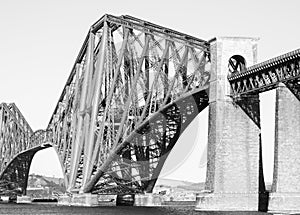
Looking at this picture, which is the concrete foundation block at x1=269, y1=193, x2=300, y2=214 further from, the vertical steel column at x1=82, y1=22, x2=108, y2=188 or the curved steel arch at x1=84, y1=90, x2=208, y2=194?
the vertical steel column at x1=82, y1=22, x2=108, y2=188

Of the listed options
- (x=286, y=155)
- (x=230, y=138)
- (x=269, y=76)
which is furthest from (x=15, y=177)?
(x=286, y=155)

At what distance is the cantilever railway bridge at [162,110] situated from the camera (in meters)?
68.7

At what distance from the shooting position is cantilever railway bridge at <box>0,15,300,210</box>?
68688 mm

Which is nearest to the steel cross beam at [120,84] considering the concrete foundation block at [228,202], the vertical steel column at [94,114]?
the vertical steel column at [94,114]

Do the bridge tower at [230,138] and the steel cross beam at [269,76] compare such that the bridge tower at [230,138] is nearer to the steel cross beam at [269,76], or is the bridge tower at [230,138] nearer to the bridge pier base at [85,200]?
the steel cross beam at [269,76]

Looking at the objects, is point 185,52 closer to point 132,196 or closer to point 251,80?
point 251,80

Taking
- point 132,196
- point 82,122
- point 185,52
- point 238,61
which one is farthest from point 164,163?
point 238,61

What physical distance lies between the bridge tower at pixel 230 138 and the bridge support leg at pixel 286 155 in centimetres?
801

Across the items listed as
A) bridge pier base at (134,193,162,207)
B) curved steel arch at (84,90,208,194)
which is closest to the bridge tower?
curved steel arch at (84,90,208,194)

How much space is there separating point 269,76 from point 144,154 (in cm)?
3360

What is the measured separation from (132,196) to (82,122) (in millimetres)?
13247

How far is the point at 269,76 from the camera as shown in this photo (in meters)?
68.4

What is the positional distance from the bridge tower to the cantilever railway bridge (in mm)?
102

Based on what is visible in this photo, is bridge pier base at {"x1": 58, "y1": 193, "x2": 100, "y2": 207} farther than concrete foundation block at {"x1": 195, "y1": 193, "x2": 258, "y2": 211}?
Yes
